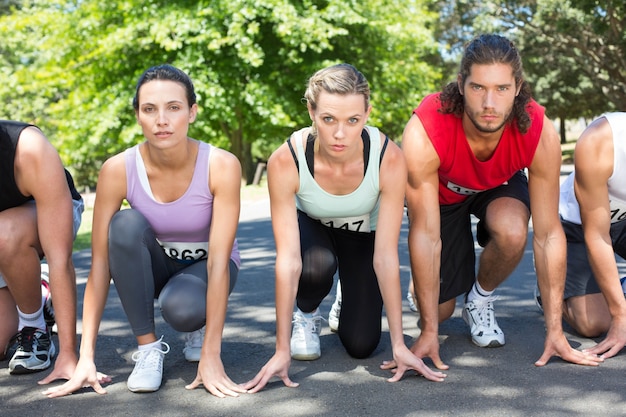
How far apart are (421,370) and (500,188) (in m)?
1.41

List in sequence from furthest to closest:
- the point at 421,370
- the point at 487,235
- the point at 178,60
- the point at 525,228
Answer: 1. the point at 178,60
2. the point at 487,235
3. the point at 525,228
4. the point at 421,370

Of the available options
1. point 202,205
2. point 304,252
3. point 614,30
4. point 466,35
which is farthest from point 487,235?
point 466,35

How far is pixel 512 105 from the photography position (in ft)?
13.0

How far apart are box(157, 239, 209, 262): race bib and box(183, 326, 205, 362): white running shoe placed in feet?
1.35

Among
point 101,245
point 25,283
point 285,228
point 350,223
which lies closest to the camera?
point 101,245

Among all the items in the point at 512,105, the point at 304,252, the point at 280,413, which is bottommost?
the point at 280,413

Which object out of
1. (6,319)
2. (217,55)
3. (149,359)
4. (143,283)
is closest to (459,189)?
(143,283)

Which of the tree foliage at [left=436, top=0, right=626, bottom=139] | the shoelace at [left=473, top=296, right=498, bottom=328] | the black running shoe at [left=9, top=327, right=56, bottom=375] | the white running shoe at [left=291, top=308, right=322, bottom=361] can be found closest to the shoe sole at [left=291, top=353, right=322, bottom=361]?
the white running shoe at [left=291, top=308, right=322, bottom=361]

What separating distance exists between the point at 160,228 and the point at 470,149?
1.71 m

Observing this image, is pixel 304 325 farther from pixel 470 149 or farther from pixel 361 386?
pixel 470 149

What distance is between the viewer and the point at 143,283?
146 inches

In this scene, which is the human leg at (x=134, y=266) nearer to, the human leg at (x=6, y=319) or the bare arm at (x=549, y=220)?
the human leg at (x=6, y=319)

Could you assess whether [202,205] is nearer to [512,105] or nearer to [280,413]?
[280,413]

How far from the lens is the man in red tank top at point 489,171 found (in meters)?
3.91
